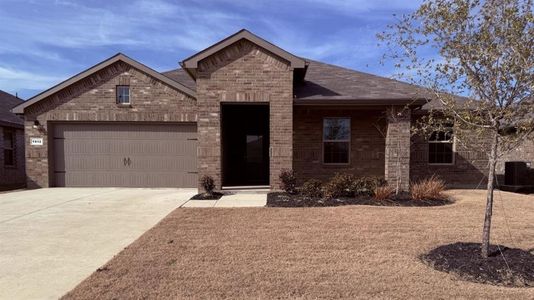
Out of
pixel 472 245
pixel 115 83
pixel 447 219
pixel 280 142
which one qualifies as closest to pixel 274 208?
pixel 280 142

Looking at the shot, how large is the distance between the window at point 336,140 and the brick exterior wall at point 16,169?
13672 millimetres

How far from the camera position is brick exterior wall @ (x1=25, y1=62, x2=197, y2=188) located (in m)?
14.0

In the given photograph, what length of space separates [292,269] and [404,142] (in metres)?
8.69

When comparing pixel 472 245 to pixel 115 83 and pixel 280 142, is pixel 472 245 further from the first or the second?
pixel 115 83

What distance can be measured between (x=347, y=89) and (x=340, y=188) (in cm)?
430

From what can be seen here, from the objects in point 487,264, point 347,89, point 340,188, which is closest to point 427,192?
point 340,188

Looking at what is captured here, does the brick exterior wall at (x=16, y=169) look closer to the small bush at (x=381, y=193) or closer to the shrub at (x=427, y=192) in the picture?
the small bush at (x=381, y=193)

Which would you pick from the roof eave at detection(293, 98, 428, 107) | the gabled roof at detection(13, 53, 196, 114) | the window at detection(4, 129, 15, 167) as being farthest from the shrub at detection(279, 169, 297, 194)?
the window at detection(4, 129, 15, 167)

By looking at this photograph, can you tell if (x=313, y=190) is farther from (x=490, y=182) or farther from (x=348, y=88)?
(x=490, y=182)

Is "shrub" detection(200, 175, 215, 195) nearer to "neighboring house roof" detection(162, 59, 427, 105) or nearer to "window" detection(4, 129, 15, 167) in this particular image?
"neighboring house roof" detection(162, 59, 427, 105)

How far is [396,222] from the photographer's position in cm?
779

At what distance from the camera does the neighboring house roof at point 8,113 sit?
55.7 ft

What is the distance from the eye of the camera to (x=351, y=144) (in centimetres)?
1380

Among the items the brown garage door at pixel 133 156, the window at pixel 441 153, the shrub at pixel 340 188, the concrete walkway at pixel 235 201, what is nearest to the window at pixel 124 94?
the brown garage door at pixel 133 156
